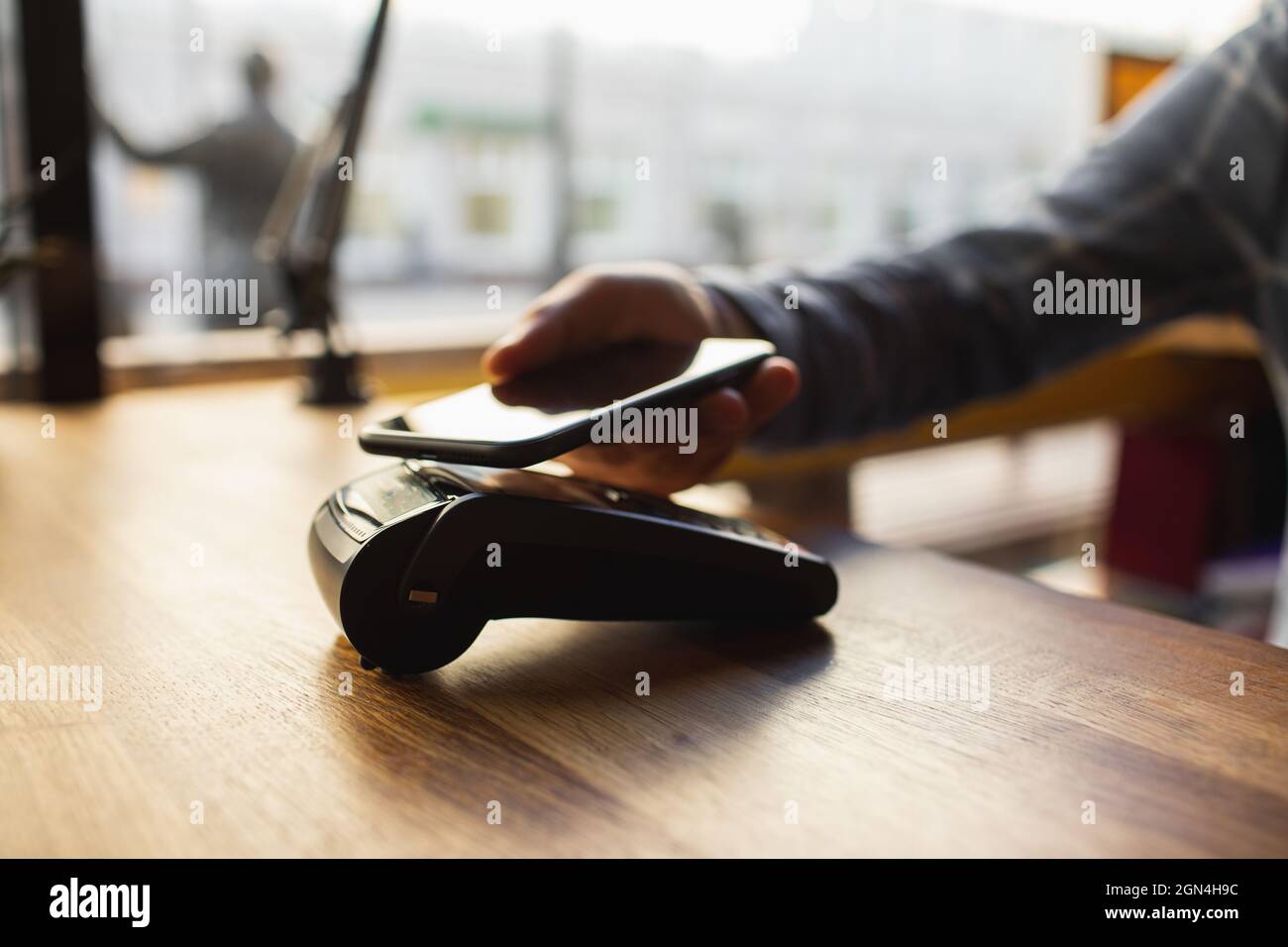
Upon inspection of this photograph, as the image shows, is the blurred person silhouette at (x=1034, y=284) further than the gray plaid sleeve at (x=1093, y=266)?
No

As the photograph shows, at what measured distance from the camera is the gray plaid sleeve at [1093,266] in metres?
0.86

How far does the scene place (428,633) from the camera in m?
0.42

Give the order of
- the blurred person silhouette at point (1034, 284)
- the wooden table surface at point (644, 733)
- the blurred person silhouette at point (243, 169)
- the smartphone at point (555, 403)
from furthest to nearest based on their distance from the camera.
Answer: the blurred person silhouette at point (243, 169), the blurred person silhouette at point (1034, 284), the smartphone at point (555, 403), the wooden table surface at point (644, 733)

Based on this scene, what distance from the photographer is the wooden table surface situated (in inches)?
12.1

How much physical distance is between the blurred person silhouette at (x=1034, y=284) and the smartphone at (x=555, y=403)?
3.1 inches

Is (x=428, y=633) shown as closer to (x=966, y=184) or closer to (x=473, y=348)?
(x=473, y=348)

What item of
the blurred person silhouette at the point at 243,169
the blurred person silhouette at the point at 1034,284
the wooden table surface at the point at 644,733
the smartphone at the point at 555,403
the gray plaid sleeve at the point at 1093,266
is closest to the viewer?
the wooden table surface at the point at 644,733

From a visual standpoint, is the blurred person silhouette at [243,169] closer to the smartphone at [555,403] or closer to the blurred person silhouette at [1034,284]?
the blurred person silhouette at [1034,284]

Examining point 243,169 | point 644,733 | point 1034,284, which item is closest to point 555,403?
point 644,733

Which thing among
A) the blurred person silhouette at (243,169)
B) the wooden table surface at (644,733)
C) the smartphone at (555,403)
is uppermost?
the blurred person silhouette at (243,169)

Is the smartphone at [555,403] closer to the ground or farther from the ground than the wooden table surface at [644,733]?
farther from the ground

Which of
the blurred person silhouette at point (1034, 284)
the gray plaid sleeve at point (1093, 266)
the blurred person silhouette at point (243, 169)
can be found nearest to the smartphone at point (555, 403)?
the blurred person silhouette at point (1034, 284)

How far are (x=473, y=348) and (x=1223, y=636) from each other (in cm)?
172

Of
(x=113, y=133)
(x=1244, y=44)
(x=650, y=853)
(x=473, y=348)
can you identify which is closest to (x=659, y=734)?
(x=650, y=853)
